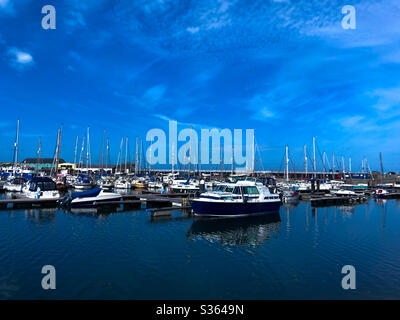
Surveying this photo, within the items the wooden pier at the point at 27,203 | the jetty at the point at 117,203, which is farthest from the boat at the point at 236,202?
the wooden pier at the point at 27,203

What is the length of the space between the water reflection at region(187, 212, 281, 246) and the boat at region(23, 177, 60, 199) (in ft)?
79.7

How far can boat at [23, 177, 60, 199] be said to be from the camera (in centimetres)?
3878

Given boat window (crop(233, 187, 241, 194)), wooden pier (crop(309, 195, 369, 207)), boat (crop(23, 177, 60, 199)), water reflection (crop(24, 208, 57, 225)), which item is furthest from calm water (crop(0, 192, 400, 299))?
wooden pier (crop(309, 195, 369, 207))

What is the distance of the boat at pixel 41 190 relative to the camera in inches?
1527

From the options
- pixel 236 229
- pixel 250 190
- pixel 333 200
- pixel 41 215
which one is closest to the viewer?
pixel 236 229

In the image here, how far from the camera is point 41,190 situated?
41.0 meters

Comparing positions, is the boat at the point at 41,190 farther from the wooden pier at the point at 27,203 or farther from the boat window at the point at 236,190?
the boat window at the point at 236,190

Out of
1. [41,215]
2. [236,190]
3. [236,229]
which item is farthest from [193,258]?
[41,215]

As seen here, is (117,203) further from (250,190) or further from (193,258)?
(193,258)

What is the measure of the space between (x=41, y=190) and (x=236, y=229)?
3267cm

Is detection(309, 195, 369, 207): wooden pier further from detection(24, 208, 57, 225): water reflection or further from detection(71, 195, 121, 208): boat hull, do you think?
detection(24, 208, 57, 225): water reflection

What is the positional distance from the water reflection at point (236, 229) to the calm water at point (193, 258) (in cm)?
10
